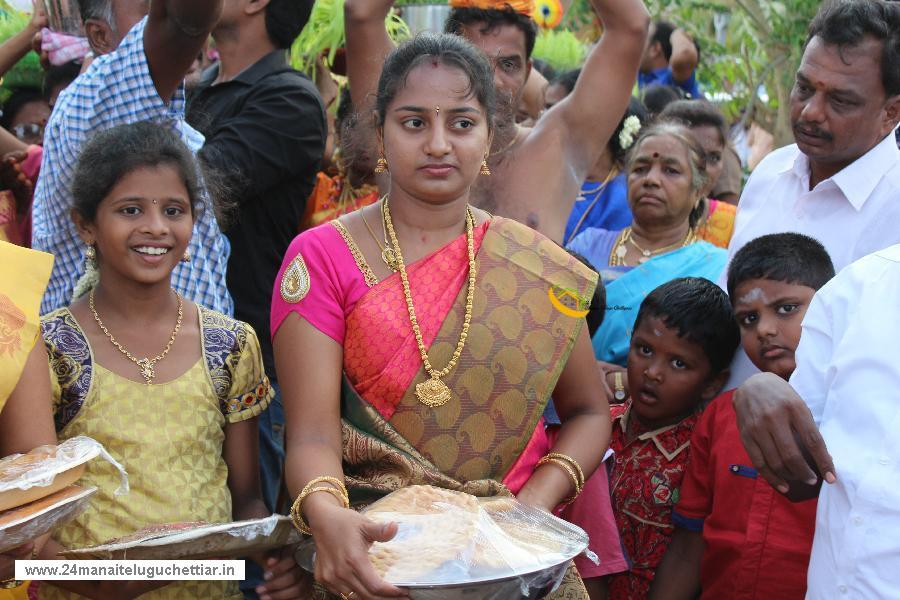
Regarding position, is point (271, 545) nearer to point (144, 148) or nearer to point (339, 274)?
point (339, 274)

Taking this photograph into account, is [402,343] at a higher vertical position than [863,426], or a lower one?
higher

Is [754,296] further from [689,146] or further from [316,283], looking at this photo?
[689,146]

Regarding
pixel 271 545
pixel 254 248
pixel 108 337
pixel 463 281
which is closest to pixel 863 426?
pixel 463 281

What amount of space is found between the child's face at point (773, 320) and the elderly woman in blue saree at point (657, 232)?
3.02 feet

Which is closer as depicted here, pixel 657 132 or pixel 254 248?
pixel 254 248

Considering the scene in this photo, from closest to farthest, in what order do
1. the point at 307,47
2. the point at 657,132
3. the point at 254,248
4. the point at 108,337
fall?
the point at 108,337, the point at 254,248, the point at 657,132, the point at 307,47

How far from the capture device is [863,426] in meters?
2.31

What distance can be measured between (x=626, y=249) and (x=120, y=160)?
7.46ft

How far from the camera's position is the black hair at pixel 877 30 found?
3.33 meters

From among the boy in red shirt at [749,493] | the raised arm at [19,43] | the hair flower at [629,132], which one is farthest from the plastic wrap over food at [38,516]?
the hair flower at [629,132]

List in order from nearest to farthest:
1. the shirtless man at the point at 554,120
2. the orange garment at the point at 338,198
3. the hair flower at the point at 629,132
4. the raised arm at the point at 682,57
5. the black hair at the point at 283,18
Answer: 1. the shirtless man at the point at 554,120
2. the black hair at the point at 283,18
3. the orange garment at the point at 338,198
4. the hair flower at the point at 629,132
5. the raised arm at the point at 682,57

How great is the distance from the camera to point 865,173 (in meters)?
3.34

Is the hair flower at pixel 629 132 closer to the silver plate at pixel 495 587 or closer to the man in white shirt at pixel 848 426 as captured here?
the man in white shirt at pixel 848 426

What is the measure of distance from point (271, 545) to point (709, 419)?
1.52 meters
